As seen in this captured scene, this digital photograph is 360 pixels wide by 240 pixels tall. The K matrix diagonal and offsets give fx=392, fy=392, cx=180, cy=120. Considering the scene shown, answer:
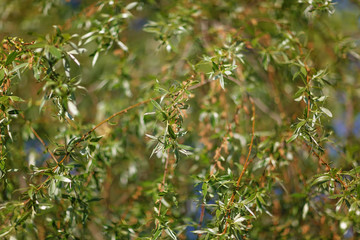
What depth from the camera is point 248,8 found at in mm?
2156

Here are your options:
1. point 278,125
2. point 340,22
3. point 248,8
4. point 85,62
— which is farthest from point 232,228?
point 340,22

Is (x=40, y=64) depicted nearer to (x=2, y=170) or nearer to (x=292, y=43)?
(x=2, y=170)

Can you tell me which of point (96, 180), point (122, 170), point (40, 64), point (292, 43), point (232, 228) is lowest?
point (122, 170)

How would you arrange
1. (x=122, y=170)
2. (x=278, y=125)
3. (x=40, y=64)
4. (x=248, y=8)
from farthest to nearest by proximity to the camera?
(x=248, y=8) → (x=122, y=170) → (x=278, y=125) → (x=40, y=64)

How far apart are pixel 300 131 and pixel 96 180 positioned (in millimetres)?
767

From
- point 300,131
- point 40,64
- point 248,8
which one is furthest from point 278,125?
point 40,64

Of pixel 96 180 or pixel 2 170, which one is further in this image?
pixel 96 180

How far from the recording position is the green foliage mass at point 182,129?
111 cm

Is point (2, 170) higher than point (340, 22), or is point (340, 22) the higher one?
point (2, 170)

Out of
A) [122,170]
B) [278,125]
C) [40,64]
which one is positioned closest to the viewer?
[40,64]

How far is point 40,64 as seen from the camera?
3.52 ft

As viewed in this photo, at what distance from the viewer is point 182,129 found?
116 centimetres

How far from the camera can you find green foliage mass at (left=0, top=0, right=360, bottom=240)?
1.11 m

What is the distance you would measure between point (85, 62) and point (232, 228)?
5.22 feet
